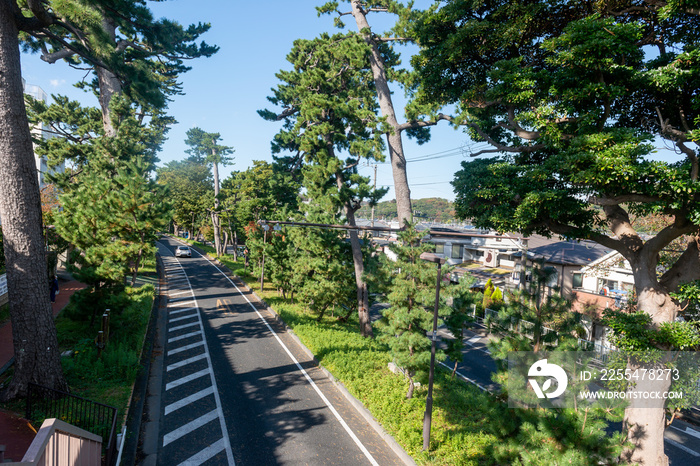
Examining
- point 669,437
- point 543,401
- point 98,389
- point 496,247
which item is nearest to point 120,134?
point 98,389

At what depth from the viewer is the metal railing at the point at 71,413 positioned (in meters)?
8.38

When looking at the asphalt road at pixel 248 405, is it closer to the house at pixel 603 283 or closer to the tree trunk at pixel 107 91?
the tree trunk at pixel 107 91

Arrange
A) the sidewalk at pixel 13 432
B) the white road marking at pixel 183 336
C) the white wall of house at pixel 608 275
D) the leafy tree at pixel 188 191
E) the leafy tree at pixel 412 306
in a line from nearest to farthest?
the sidewalk at pixel 13 432 < the leafy tree at pixel 412 306 < the white road marking at pixel 183 336 < the white wall of house at pixel 608 275 < the leafy tree at pixel 188 191

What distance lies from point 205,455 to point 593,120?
1247 centimetres

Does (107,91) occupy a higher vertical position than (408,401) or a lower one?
higher

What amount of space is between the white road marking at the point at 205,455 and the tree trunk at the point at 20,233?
5.02 m

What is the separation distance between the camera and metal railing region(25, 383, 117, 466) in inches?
330

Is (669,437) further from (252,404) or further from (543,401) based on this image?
(252,404)

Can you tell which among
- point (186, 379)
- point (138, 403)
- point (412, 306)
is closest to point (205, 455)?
point (138, 403)

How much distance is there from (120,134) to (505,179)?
24.0 metres

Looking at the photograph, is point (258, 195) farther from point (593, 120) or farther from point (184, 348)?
point (593, 120)

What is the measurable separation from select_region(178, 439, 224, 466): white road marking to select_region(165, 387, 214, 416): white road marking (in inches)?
96.1

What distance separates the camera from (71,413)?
907 centimetres

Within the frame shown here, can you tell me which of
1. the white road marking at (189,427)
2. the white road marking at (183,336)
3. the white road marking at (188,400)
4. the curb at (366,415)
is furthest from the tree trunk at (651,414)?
the white road marking at (183,336)
